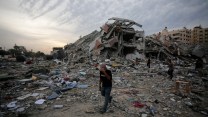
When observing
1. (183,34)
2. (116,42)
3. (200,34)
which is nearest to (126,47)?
(116,42)

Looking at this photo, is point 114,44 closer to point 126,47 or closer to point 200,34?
point 126,47

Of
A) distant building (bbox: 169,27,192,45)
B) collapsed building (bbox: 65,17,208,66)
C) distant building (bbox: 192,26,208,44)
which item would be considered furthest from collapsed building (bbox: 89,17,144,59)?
distant building (bbox: 192,26,208,44)

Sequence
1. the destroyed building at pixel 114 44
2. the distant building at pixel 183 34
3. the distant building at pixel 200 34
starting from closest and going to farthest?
the destroyed building at pixel 114 44 → the distant building at pixel 183 34 → the distant building at pixel 200 34

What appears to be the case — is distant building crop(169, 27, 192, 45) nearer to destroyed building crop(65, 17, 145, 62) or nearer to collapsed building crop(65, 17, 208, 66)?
collapsed building crop(65, 17, 208, 66)

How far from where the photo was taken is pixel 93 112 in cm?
454

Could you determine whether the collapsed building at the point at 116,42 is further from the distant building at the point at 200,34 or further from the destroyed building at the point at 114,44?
the distant building at the point at 200,34

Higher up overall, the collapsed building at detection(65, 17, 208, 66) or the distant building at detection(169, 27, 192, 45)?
the distant building at detection(169, 27, 192, 45)

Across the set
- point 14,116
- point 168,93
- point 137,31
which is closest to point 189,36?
point 137,31

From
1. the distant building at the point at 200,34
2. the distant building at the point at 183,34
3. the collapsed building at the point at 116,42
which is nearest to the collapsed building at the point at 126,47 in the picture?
the collapsed building at the point at 116,42

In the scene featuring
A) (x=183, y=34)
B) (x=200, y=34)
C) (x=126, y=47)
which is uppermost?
(x=200, y=34)

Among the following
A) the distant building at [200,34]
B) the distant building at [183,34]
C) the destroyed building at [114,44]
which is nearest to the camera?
the destroyed building at [114,44]

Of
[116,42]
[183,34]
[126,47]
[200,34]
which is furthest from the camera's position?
[200,34]

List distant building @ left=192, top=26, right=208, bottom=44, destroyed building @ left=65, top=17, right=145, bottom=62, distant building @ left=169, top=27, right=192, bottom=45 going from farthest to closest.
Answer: distant building @ left=192, top=26, right=208, bottom=44 → distant building @ left=169, top=27, right=192, bottom=45 → destroyed building @ left=65, top=17, right=145, bottom=62

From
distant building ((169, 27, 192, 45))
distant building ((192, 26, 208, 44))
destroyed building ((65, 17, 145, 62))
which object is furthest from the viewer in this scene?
distant building ((192, 26, 208, 44))
